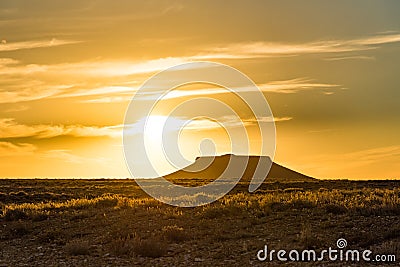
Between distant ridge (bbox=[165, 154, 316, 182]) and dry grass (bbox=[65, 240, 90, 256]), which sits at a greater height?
distant ridge (bbox=[165, 154, 316, 182])

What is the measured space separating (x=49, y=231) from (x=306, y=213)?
31.7ft

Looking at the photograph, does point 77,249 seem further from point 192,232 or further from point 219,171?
point 219,171

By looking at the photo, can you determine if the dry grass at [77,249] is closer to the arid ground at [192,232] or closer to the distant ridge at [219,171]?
the arid ground at [192,232]

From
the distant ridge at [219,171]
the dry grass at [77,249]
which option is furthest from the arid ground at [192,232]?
the distant ridge at [219,171]

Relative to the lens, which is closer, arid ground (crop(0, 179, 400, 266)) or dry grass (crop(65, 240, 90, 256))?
arid ground (crop(0, 179, 400, 266))

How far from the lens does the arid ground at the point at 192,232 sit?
1560 cm

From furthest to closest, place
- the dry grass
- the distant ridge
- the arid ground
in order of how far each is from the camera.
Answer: the distant ridge
the dry grass
the arid ground

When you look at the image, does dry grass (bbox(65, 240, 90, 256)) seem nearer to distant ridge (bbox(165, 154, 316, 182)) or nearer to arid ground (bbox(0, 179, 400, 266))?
arid ground (bbox(0, 179, 400, 266))

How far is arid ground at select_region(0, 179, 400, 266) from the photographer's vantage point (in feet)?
51.2

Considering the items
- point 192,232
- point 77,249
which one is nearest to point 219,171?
point 192,232

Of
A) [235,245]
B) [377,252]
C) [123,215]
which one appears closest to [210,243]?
[235,245]

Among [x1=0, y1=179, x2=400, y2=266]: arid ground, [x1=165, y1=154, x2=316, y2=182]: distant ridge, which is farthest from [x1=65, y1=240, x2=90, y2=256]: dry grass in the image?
[x1=165, y1=154, x2=316, y2=182]: distant ridge

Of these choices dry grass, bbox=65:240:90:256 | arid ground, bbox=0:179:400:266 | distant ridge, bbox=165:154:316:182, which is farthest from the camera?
distant ridge, bbox=165:154:316:182

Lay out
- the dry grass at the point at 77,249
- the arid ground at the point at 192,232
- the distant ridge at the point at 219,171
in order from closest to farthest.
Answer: the arid ground at the point at 192,232
the dry grass at the point at 77,249
the distant ridge at the point at 219,171
